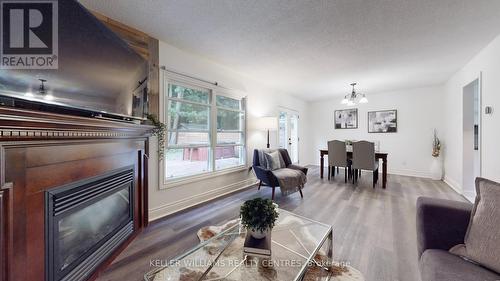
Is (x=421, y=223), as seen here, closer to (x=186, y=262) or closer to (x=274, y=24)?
(x=186, y=262)

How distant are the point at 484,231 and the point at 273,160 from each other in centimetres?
262

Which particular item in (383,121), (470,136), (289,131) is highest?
(383,121)

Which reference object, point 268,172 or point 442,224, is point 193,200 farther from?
point 442,224

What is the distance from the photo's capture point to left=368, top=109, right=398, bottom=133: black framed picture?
16.7ft

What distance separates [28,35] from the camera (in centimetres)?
109

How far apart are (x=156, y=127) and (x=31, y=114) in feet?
4.36

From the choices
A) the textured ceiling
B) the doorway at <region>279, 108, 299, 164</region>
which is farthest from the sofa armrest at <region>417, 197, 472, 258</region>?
the doorway at <region>279, 108, 299, 164</region>

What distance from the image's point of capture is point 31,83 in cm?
100

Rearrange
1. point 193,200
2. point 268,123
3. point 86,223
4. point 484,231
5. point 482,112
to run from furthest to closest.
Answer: point 268,123 → point 193,200 → point 482,112 → point 86,223 → point 484,231

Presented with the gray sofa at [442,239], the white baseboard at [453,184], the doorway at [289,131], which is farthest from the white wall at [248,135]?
the white baseboard at [453,184]

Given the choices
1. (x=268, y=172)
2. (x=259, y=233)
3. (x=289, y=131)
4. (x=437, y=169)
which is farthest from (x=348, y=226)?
(x=437, y=169)

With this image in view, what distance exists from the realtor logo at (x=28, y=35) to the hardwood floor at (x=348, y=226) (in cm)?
157

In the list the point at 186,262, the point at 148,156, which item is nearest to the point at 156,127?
the point at 148,156

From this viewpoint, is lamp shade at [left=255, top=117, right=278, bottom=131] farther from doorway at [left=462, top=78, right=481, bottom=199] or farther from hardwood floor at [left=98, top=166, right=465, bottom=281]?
doorway at [left=462, top=78, right=481, bottom=199]
